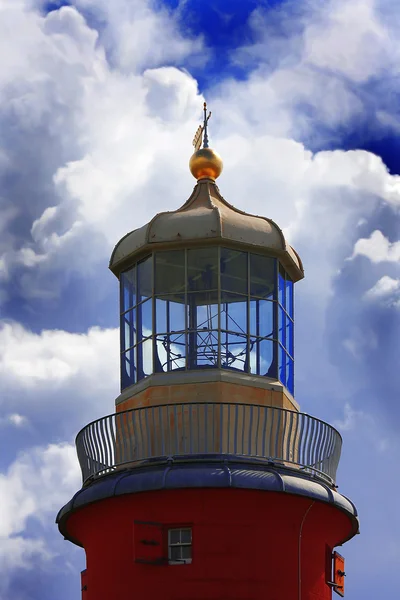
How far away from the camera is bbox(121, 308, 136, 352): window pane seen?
28438 mm

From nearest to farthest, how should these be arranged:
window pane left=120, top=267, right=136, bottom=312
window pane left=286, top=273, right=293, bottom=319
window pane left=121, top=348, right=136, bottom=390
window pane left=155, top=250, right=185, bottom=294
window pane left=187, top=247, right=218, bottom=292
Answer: window pane left=187, top=247, right=218, bottom=292, window pane left=155, top=250, right=185, bottom=294, window pane left=121, top=348, right=136, bottom=390, window pane left=120, top=267, right=136, bottom=312, window pane left=286, top=273, right=293, bottom=319

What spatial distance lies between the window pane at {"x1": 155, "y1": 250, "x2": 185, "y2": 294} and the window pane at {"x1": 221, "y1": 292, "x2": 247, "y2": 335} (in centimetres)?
80

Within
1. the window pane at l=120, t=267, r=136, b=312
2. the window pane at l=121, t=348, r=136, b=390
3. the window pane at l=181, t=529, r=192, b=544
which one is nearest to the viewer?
the window pane at l=181, t=529, r=192, b=544

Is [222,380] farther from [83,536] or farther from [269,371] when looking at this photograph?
[83,536]

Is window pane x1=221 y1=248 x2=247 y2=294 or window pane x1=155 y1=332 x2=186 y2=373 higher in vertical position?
window pane x1=221 y1=248 x2=247 y2=294

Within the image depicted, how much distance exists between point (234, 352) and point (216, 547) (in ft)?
12.3

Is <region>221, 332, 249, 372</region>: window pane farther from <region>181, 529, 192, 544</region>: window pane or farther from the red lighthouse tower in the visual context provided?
<region>181, 529, 192, 544</region>: window pane

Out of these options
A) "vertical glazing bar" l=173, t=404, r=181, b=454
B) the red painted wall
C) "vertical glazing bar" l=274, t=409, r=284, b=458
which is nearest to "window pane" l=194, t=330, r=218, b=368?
"vertical glazing bar" l=173, t=404, r=181, b=454

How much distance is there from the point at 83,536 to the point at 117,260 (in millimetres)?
5014

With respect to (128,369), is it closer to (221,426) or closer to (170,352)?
(170,352)

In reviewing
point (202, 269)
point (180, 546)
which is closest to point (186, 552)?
point (180, 546)

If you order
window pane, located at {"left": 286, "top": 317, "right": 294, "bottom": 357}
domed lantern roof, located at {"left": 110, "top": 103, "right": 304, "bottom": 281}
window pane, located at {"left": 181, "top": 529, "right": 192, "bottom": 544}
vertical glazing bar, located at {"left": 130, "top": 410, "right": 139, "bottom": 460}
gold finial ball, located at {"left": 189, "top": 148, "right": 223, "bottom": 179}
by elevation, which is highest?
gold finial ball, located at {"left": 189, "top": 148, "right": 223, "bottom": 179}

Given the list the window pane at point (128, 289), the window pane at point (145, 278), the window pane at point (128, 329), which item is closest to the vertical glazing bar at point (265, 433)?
the window pane at point (128, 329)

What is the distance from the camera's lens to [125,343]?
28.6 metres
